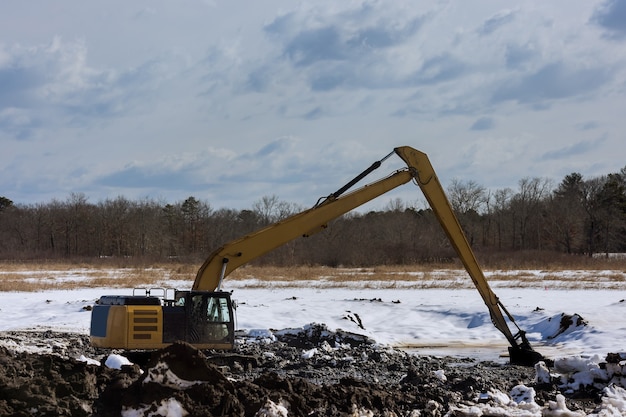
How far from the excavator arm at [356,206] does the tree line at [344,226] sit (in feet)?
153

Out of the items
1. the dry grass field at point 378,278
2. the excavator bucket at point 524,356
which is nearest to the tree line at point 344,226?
the dry grass field at point 378,278

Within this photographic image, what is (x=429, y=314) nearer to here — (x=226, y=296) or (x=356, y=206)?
(x=356, y=206)

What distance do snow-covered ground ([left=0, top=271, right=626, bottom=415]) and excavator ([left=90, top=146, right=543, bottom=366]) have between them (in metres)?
3.28

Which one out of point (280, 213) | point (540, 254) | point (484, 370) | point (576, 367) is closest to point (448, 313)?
point (484, 370)

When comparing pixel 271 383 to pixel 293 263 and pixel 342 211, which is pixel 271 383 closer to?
pixel 342 211

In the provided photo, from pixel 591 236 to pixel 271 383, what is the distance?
220 feet

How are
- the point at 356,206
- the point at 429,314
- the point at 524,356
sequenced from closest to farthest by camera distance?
the point at 524,356 → the point at 356,206 → the point at 429,314

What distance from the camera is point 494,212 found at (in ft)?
283

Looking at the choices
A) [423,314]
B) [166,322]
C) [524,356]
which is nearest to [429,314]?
[423,314]

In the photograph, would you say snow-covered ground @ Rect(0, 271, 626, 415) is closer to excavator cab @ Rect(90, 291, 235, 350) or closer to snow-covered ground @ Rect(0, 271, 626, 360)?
snow-covered ground @ Rect(0, 271, 626, 360)

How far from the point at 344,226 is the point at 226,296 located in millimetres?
61570

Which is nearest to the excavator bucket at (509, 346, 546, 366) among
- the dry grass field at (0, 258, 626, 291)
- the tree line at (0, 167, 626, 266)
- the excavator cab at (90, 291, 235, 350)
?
the excavator cab at (90, 291, 235, 350)

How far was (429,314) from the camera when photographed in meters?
24.6

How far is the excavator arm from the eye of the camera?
15234 mm
